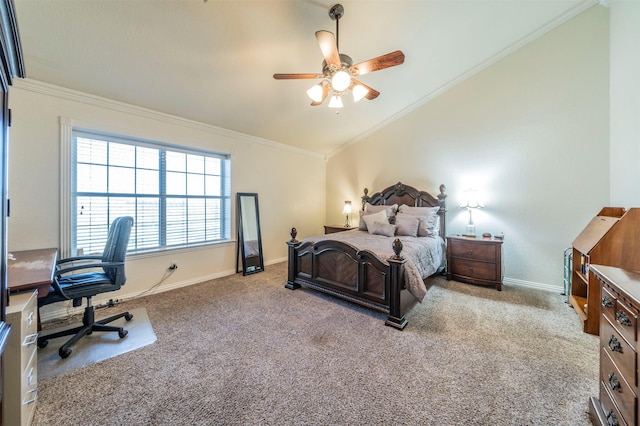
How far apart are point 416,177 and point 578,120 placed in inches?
83.6

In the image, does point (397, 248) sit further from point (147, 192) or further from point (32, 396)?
point (147, 192)

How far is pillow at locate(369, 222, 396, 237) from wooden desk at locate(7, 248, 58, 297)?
3.49 metres

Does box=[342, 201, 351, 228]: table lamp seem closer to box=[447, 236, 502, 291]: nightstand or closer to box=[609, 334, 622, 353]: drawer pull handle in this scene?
box=[447, 236, 502, 291]: nightstand

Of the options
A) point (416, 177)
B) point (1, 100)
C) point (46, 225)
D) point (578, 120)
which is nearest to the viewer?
point (1, 100)

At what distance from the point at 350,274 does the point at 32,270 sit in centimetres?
266

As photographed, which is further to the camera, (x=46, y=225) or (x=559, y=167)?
(x=559, y=167)

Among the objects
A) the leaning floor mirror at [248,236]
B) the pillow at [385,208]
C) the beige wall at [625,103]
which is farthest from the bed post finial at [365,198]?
the beige wall at [625,103]

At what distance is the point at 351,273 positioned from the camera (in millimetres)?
2822

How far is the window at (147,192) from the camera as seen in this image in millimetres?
2781

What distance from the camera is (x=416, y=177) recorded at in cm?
448

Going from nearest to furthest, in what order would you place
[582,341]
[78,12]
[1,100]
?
[1,100], [78,12], [582,341]

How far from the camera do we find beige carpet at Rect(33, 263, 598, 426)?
4.66 feet

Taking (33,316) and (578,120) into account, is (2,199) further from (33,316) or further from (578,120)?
(578,120)

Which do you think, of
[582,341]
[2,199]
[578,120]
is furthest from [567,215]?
[2,199]
